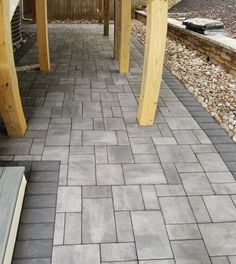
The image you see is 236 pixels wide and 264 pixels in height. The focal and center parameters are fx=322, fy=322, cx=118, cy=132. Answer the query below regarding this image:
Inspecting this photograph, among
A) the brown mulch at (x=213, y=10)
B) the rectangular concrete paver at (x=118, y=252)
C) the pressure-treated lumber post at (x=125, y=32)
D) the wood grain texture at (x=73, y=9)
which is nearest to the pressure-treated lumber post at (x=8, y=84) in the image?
the rectangular concrete paver at (x=118, y=252)

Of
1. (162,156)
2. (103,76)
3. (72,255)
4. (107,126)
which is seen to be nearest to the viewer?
(72,255)

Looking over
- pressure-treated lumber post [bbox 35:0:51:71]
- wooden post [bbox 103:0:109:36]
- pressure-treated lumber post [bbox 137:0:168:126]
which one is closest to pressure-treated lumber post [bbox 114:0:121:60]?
pressure-treated lumber post [bbox 35:0:51:71]

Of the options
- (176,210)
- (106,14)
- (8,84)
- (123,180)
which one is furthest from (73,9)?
(176,210)

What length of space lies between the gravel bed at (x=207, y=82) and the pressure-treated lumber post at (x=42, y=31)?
1941mm

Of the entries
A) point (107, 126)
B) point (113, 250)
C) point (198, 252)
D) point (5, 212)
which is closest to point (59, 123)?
point (107, 126)

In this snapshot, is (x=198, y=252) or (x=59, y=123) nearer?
(x=198, y=252)

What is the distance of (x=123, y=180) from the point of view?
2.32m

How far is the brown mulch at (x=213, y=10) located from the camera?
6.40m

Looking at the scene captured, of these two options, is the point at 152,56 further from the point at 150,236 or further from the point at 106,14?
the point at 106,14

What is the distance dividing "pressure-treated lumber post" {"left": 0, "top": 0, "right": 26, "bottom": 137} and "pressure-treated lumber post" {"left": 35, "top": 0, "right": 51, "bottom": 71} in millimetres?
1912

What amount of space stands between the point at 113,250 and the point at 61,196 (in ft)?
1.89

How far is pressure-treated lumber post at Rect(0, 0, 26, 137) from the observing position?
2.51 metres

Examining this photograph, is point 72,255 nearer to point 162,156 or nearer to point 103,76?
point 162,156

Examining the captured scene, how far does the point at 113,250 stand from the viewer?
1735 mm
